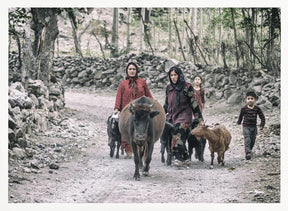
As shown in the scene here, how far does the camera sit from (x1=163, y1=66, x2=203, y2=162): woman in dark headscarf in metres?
5.24

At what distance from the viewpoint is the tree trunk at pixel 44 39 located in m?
6.93

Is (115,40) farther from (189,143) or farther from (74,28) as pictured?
(189,143)

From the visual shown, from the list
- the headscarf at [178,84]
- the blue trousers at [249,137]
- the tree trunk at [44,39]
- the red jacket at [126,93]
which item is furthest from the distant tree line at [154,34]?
the red jacket at [126,93]

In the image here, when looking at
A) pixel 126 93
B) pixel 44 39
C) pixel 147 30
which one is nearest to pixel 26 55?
pixel 44 39

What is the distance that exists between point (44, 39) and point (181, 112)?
10.9 ft

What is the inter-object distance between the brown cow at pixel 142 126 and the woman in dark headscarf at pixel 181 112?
0.24 m

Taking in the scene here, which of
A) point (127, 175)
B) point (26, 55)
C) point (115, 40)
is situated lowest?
point (127, 175)

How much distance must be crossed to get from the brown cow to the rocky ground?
262mm

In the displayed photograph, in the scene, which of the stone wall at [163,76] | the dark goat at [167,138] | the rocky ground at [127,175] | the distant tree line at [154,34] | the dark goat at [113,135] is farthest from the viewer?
the stone wall at [163,76]

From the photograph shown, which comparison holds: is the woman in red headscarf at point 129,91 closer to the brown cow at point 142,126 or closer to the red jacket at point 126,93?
the red jacket at point 126,93

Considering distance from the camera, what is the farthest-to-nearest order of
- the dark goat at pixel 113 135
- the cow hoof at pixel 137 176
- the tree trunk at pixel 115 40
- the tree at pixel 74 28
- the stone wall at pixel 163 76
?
the tree trunk at pixel 115 40 < the tree at pixel 74 28 < the stone wall at pixel 163 76 < the dark goat at pixel 113 135 < the cow hoof at pixel 137 176

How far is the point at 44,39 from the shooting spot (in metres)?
7.39
